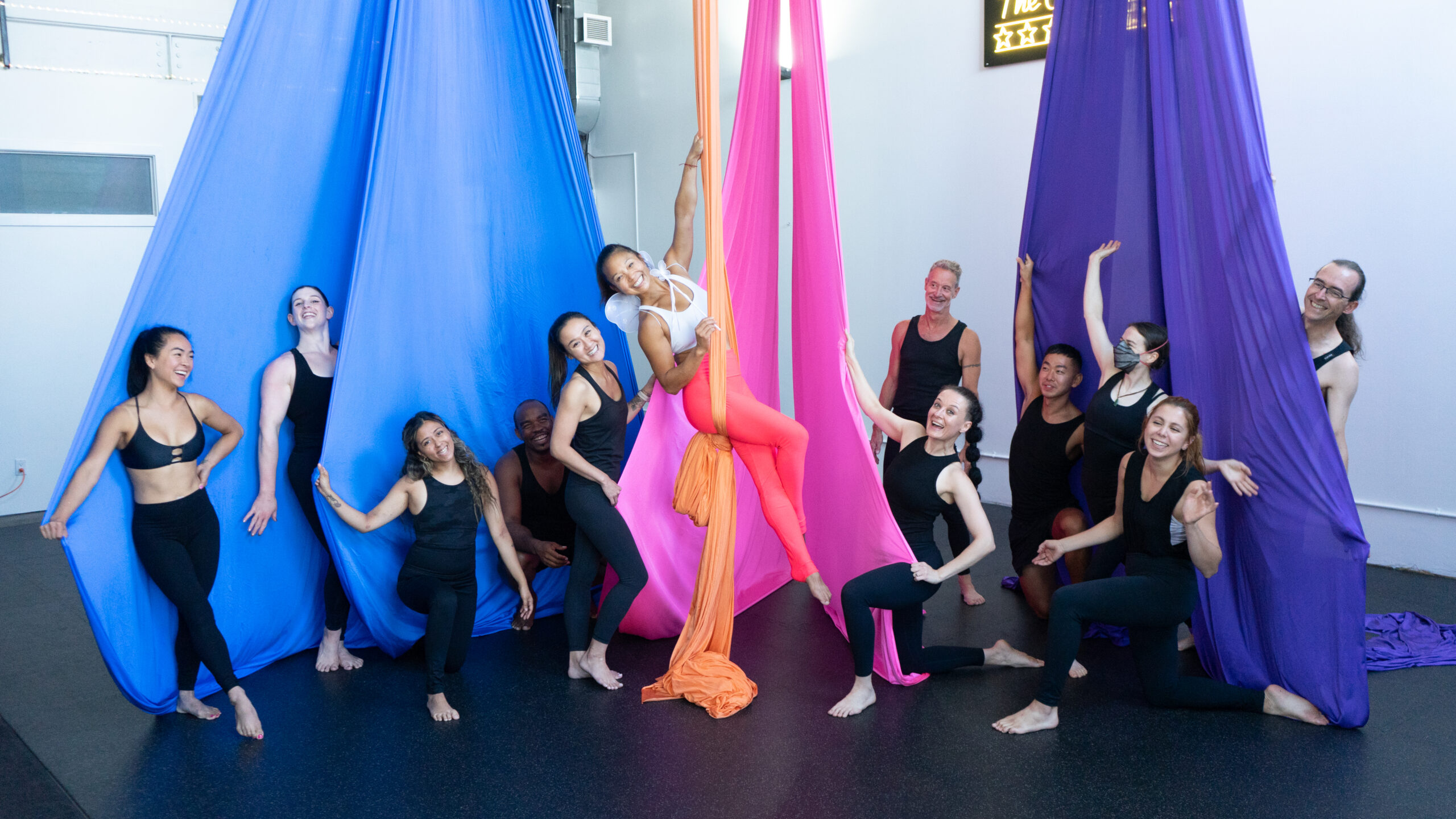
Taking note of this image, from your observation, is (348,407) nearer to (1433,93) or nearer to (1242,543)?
(1242,543)

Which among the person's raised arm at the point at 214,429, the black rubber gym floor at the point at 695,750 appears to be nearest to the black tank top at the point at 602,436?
the black rubber gym floor at the point at 695,750

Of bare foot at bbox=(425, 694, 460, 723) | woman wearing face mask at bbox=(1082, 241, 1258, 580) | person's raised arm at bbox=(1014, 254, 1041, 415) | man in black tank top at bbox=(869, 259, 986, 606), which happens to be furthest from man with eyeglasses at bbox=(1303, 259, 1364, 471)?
bare foot at bbox=(425, 694, 460, 723)

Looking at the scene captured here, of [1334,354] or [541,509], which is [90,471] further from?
[1334,354]

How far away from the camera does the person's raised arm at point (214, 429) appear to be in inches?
123

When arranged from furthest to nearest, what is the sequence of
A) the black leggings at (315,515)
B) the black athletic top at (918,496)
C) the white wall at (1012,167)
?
the white wall at (1012,167) → the black leggings at (315,515) → the black athletic top at (918,496)

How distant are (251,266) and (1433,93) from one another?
4.81 meters

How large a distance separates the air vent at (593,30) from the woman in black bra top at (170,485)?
4.98 m

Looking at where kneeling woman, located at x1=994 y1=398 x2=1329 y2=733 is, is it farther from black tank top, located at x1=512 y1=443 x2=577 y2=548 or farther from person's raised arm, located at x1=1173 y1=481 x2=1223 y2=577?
black tank top, located at x1=512 y1=443 x2=577 y2=548

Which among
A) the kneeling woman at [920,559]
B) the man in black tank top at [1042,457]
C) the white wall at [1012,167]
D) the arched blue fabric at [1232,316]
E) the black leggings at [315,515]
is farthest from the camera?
the white wall at [1012,167]

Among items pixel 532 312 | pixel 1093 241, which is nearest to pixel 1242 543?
pixel 1093 241

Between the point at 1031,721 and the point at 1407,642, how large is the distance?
1.64m

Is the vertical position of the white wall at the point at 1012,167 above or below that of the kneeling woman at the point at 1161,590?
above

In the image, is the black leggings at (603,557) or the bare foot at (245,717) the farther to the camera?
the black leggings at (603,557)

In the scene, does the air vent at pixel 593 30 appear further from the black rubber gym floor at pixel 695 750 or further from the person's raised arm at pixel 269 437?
the black rubber gym floor at pixel 695 750
